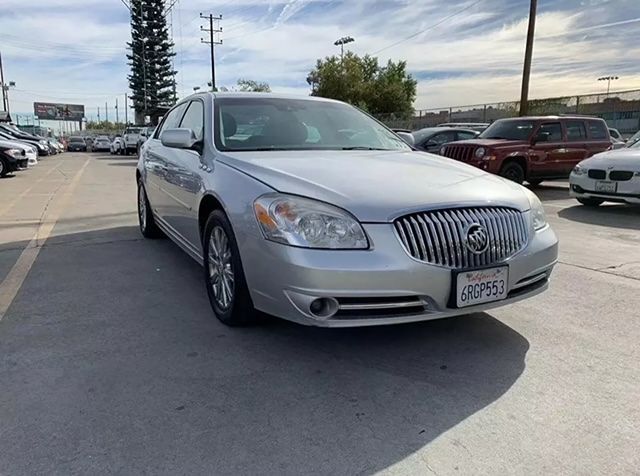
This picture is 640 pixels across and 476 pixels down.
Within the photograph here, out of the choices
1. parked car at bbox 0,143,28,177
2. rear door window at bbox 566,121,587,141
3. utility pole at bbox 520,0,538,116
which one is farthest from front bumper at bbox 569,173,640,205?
parked car at bbox 0,143,28,177

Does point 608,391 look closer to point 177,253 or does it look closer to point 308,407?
point 308,407

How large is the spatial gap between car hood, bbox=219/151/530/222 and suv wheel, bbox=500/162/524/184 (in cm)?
783

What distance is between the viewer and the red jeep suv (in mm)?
10969

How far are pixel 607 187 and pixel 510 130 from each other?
12.6 ft

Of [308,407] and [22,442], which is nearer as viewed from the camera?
[22,442]

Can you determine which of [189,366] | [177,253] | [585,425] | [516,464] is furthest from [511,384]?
[177,253]

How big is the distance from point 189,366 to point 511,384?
178 centimetres

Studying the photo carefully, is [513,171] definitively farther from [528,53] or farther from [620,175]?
[528,53]

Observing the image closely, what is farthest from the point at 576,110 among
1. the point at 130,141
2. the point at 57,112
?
the point at 57,112

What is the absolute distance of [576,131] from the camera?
12203 millimetres

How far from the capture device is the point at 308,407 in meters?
2.59

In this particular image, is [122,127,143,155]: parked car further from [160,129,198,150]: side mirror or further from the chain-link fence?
[160,129,198,150]: side mirror

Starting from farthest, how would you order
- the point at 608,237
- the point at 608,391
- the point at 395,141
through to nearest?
the point at 608,237
the point at 395,141
the point at 608,391

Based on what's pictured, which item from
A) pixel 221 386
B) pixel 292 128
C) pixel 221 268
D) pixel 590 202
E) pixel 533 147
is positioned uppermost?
pixel 292 128
